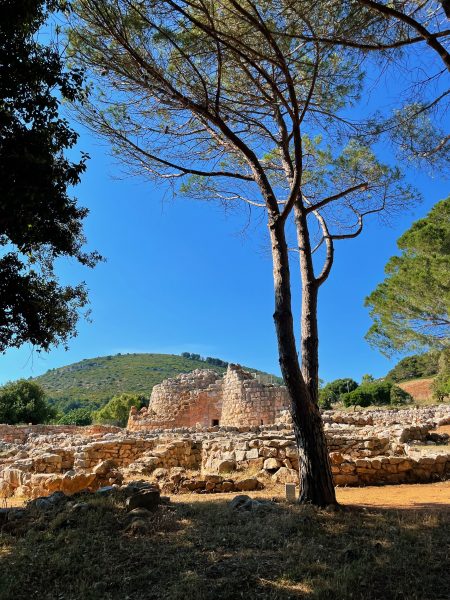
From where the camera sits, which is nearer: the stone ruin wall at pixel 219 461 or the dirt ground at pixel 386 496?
the dirt ground at pixel 386 496

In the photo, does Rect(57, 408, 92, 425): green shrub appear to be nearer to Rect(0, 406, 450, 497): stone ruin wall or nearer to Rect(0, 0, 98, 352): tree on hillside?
Rect(0, 406, 450, 497): stone ruin wall

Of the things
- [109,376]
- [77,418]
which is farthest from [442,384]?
[109,376]

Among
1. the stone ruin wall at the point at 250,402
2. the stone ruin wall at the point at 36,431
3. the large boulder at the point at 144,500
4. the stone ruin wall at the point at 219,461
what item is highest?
the stone ruin wall at the point at 250,402

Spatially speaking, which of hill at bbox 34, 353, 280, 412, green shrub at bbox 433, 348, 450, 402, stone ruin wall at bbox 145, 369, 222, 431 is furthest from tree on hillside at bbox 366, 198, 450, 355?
hill at bbox 34, 353, 280, 412

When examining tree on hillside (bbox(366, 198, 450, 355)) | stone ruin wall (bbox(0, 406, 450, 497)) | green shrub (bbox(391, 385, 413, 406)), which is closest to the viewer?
stone ruin wall (bbox(0, 406, 450, 497))

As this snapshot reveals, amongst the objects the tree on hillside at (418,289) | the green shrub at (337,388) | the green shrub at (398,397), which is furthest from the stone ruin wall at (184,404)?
the green shrub at (337,388)

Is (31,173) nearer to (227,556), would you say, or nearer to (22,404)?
(227,556)

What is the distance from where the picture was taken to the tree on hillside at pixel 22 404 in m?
30.2

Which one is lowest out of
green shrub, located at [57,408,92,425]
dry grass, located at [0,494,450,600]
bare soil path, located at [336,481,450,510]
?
dry grass, located at [0,494,450,600]

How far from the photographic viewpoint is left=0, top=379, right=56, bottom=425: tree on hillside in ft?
99.2

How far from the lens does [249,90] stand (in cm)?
827

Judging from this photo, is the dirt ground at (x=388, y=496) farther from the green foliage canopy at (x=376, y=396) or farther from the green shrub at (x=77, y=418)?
the green shrub at (x=77, y=418)

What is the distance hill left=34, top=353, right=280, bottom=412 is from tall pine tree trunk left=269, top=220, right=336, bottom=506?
164 ft

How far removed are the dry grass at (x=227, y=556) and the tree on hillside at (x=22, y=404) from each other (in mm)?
27328
